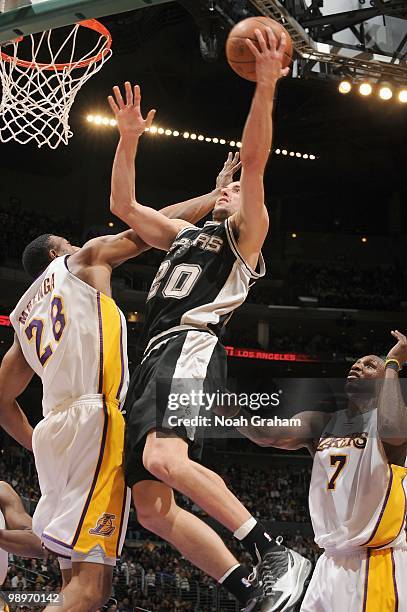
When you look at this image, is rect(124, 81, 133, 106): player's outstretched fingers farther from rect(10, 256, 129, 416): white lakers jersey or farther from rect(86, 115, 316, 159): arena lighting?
rect(86, 115, 316, 159): arena lighting

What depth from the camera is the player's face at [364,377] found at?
16.5 feet

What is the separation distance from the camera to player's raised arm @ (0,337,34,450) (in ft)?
14.9

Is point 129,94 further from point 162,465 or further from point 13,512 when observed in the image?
point 13,512

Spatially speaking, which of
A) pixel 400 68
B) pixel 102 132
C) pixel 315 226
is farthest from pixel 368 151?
pixel 400 68

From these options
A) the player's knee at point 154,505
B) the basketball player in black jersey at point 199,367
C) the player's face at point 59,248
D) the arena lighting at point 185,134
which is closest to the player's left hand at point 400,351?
the basketball player in black jersey at point 199,367

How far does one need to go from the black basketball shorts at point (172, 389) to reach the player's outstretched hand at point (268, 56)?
3.99 feet

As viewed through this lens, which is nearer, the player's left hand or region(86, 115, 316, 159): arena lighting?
the player's left hand

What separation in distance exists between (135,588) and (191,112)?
37.0 ft

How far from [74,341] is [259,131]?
4.46 feet

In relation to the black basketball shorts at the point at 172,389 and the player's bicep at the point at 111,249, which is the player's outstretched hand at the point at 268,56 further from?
the black basketball shorts at the point at 172,389

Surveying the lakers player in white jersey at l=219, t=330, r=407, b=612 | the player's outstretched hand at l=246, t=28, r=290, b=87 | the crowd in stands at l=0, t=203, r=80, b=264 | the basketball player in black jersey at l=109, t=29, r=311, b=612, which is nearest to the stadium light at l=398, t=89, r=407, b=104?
the lakers player in white jersey at l=219, t=330, r=407, b=612

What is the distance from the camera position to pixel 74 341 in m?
4.11

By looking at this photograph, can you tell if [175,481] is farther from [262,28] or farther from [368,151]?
[368,151]

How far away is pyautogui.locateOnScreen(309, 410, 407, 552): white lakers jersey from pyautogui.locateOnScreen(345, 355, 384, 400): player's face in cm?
13
